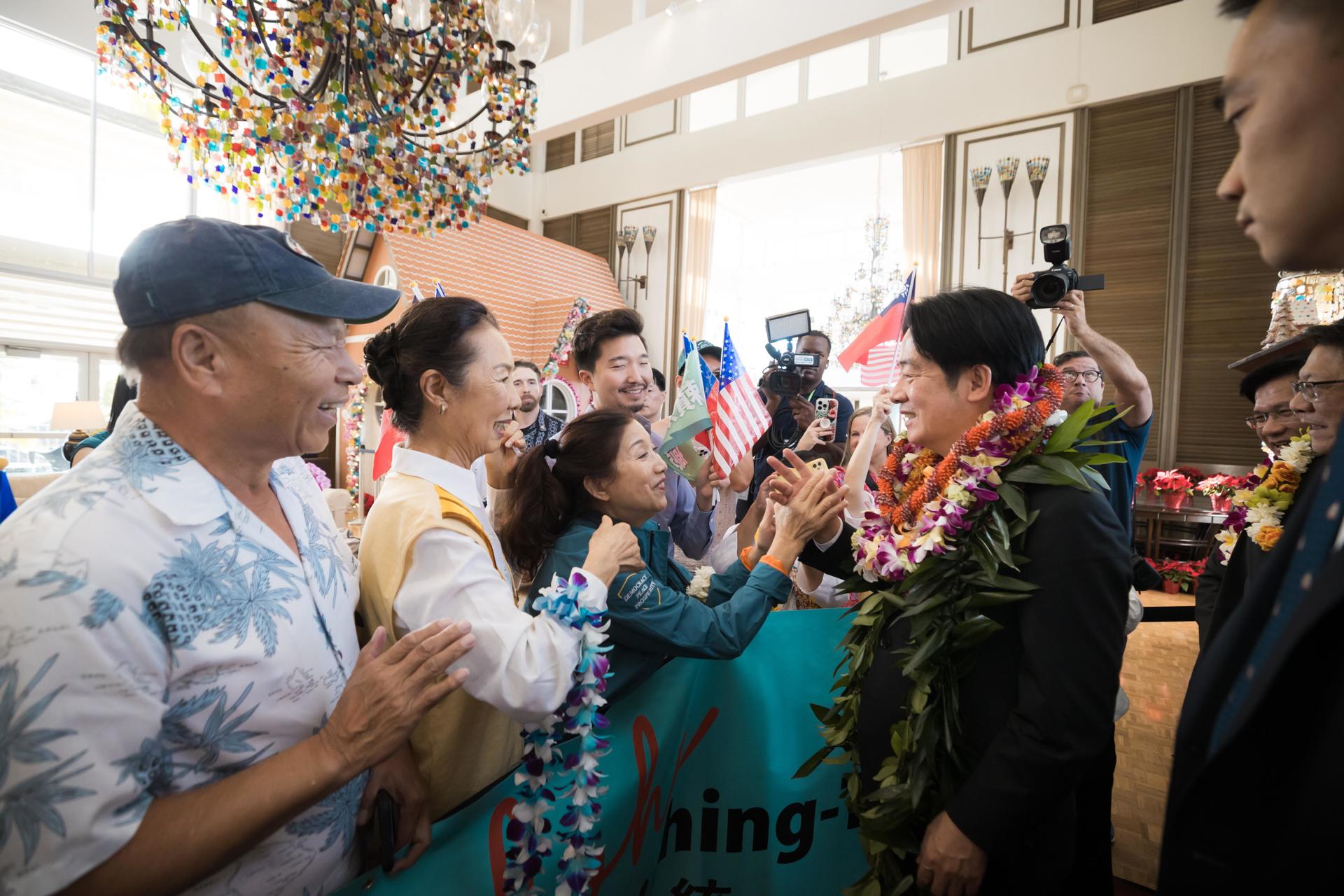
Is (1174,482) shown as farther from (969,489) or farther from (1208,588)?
(969,489)

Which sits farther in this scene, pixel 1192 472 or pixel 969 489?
pixel 1192 472

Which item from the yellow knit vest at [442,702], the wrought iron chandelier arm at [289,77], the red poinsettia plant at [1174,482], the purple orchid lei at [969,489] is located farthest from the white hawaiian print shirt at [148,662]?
the red poinsettia plant at [1174,482]

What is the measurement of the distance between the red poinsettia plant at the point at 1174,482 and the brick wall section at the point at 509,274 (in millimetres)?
6746

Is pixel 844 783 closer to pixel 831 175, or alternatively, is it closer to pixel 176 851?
pixel 176 851

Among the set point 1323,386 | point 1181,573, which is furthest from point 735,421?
point 1181,573

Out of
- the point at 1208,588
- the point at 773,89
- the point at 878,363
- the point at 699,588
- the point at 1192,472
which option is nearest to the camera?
the point at 699,588

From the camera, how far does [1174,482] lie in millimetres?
6203

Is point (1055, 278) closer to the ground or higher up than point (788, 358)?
higher up

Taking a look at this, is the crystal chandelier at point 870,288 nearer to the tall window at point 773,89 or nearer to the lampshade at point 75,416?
the tall window at point 773,89

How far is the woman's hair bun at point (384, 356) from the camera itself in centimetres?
153

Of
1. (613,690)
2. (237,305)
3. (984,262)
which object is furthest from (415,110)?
(984,262)

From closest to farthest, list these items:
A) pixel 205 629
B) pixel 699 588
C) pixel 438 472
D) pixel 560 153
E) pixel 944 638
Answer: pixel 205 629, pixel 944 638, pixel 438 472, pixel 699 588, pixel 560 153

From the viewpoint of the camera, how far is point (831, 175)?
9.65 meters

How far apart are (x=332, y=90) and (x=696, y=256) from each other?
776cm
